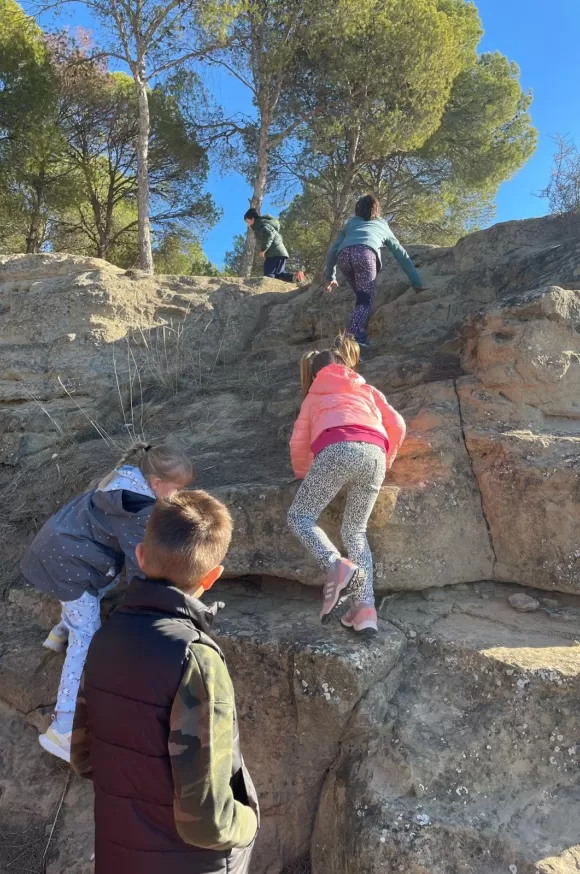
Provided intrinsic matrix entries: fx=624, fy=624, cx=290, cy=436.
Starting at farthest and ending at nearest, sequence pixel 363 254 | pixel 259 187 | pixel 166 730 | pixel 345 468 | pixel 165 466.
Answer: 1. pixel 259 187
2. pixel 363 254
3. pixel 345 468
4. pixel 165 466
5. pixel 166 730

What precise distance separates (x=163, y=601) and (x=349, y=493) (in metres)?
1.49

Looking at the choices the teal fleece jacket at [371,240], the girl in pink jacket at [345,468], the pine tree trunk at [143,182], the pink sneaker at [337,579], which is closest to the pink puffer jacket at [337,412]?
the girl in pink jacket at [345,468]

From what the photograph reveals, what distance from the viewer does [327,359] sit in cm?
329

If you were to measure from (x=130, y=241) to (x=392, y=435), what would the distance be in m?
12.0

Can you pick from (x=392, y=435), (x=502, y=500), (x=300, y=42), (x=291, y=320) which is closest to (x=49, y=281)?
(x=291, y=320)

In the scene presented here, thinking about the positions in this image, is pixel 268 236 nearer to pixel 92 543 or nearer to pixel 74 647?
pixel 92 543

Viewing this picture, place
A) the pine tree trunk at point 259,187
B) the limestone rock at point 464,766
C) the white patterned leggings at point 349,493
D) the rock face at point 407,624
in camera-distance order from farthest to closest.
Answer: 1. the pine tree trunk at point 259,187
2. the white patterned leggings at point 349,493
3. the rock face at point 407,624
4. the limestone rock at point 464,766

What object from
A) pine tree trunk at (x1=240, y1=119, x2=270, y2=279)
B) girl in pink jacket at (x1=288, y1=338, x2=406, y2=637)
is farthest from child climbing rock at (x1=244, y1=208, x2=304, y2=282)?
girl in pink jacket at (x1=288, y1=338, x2=406, y2=637)

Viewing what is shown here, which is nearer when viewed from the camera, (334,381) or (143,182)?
(334,381)

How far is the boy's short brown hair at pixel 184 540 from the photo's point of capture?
1.60m

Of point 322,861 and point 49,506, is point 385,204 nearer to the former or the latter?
point 49,506

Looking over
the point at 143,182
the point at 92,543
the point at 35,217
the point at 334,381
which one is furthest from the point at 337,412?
the point at 35,217

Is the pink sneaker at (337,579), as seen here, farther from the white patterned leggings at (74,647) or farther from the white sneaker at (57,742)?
the white sneaker at (57,742)

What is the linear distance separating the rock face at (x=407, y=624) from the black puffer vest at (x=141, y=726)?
94cm
